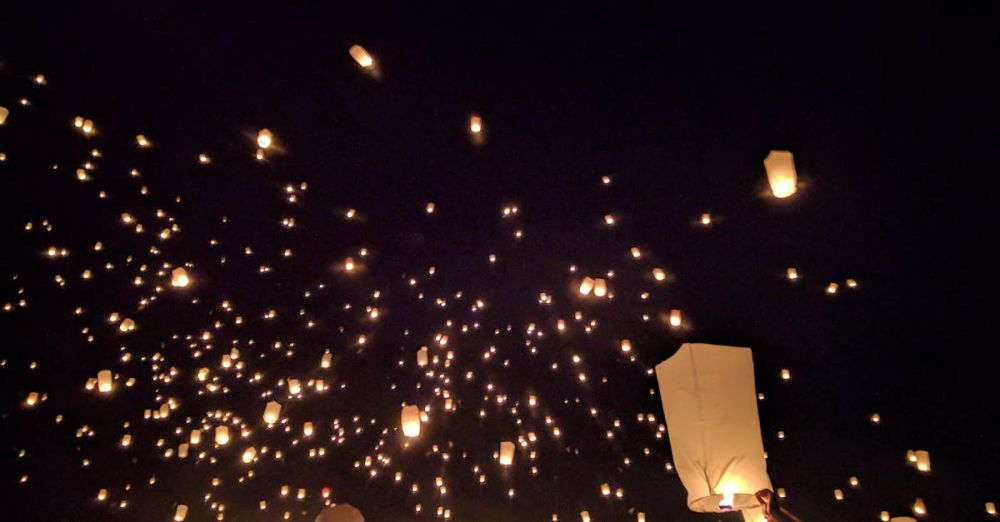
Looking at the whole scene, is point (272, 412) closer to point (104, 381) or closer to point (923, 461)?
point (104, 381)

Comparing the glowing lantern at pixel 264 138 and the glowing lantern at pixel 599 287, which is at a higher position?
the glowing lantern at pixel 264 138

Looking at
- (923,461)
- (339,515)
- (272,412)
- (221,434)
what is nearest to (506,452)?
(272,412)

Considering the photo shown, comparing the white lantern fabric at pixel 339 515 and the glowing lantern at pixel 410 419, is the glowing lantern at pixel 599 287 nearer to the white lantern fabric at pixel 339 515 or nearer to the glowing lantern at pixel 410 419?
the glowing lantern at pixel 410 419

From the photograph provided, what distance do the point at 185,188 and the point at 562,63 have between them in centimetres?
335

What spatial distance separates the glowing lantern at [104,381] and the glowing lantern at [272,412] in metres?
1.42

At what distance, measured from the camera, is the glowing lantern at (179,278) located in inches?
175

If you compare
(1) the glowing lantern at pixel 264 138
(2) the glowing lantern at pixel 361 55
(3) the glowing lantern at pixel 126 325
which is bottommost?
(3) the glowing lantern at pixel 126 325

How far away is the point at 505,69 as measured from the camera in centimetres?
347

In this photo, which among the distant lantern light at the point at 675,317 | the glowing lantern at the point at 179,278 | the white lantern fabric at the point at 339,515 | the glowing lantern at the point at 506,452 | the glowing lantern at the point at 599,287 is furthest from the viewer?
the glowing lantern at the point at 506,452

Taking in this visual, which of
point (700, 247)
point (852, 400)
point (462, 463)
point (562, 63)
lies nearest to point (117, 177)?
point (562, 63)

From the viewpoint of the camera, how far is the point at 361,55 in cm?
339

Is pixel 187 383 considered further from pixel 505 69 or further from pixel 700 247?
pixel 700 247

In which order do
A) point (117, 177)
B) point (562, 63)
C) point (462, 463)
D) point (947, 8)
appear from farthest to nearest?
point (462, 463) < point (117, 177) < point (562, 63) < point (947, 8)

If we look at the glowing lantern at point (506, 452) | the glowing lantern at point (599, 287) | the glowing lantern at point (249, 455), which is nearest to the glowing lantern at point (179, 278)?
the glowing lantern at point (249, 455)
